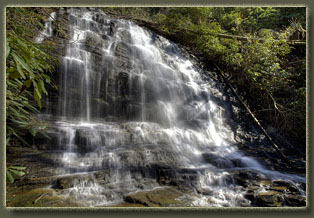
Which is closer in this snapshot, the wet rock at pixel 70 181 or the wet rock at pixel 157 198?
the wet rock at pixel 157 198

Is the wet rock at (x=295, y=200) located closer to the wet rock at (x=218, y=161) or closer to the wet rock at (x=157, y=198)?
the wet rock at (x=218, y=161)

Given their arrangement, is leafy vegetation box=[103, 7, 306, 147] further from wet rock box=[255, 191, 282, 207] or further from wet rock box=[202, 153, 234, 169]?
wet rock box=[255, 191, 282, 207]

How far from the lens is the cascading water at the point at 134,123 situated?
3.07m

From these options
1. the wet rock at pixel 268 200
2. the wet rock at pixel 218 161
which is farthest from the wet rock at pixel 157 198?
the wet rock at pixel 218 161

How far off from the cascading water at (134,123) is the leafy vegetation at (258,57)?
1.18m

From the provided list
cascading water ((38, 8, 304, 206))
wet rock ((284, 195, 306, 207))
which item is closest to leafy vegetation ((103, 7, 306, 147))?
cascading water ((38, 8, 304, 206))

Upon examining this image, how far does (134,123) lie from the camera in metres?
4.89

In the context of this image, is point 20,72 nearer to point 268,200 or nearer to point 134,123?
point 268,200

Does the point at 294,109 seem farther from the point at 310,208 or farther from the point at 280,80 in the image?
the point at 310,208

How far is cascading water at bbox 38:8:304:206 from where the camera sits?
3.07m

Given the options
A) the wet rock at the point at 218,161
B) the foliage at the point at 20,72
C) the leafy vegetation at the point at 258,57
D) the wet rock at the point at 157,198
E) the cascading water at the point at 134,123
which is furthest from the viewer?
the leafy vegetation at the point at 258,57

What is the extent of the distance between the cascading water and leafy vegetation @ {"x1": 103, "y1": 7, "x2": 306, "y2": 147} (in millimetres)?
1175

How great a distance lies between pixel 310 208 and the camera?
2193 millimetres

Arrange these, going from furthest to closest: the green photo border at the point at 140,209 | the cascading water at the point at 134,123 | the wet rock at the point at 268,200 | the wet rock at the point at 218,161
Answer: the wet rock at the point at 218,161 < the cascading water at the point at 134,123 < the wet rock at the point at 268,200 < the green photo border at the point at 140,209
